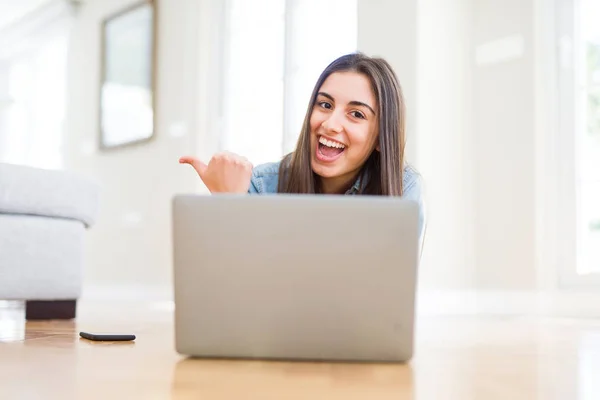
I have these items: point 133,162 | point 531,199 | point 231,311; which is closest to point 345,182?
point 231,311

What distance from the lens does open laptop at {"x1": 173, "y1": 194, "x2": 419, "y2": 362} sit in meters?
0.88

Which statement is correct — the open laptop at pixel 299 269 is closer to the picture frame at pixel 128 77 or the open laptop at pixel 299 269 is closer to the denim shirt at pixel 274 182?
the denim shirt at pixel 274 182

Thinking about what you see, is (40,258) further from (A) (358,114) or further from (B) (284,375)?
(B) (284,375)

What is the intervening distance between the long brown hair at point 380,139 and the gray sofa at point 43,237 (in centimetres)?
86

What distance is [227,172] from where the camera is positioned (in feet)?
3.86

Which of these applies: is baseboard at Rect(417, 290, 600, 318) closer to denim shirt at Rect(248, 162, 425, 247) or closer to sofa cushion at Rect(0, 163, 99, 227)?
denim shirt at Rect(248, 162, 425, 247)

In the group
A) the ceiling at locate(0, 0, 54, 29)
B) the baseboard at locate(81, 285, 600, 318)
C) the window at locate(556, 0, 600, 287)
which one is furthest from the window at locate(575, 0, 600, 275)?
the ceiling at locate(0, 0, 54, 29)

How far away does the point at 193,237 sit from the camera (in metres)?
0.89

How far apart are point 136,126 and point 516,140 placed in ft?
8.63

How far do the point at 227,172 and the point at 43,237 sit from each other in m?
1.16

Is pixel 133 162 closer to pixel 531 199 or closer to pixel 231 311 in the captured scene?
pixel 531 199

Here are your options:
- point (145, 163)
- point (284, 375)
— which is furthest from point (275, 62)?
point (284, 375)

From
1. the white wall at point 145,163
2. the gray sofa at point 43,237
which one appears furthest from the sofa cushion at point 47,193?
the white wall at point 145,163

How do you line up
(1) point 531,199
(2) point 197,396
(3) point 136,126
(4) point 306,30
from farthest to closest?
1. (3) point 136,126
2. (4) point 306,30
3. (1) point 531,199
4. (2) point 197,396
